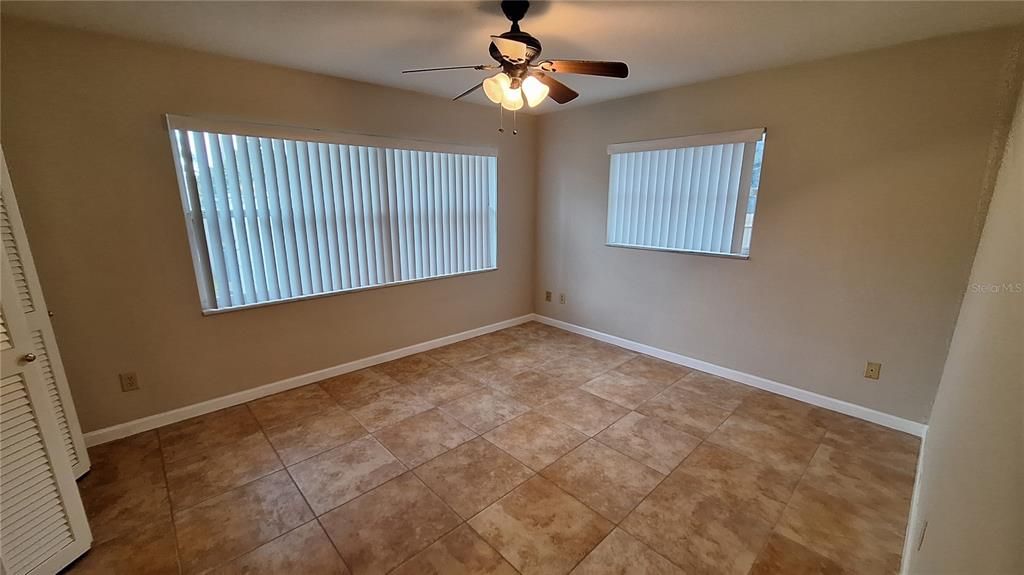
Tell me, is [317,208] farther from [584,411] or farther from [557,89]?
[584,411]

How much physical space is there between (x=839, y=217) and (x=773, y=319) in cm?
84

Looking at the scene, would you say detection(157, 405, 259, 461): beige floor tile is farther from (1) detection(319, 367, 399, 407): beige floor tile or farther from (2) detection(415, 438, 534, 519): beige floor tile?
(2) detection(415, 438, 534, 519): beige floor tile

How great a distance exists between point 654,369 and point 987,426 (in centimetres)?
248

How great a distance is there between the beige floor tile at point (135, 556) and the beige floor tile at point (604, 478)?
67.6 inches

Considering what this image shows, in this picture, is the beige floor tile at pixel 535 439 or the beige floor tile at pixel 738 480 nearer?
the beige floor tile at pixel 738 480

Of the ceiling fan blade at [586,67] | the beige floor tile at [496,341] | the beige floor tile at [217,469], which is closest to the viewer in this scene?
the ceiling fan blade at [586,67]

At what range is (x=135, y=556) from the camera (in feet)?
5.35

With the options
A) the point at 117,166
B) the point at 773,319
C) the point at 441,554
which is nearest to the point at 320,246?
the point at 117,166

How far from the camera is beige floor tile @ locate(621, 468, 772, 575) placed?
64.7 inches

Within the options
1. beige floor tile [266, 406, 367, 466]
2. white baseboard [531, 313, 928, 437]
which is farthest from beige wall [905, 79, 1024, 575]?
beige floor tile [266, 406, 367, 466]

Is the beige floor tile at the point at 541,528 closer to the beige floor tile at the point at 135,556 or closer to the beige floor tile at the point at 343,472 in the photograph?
the beige floor tile at the point at 343,472

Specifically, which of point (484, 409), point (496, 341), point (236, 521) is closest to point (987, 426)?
point (484, 409)

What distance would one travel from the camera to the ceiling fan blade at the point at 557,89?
2090 mm

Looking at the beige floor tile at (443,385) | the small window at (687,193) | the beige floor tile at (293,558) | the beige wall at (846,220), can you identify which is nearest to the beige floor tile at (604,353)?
the beige wall at (846,220)
